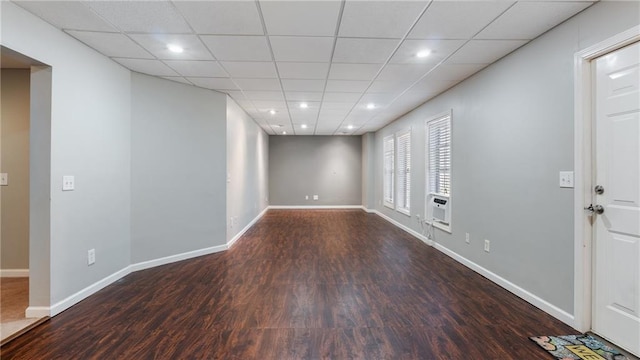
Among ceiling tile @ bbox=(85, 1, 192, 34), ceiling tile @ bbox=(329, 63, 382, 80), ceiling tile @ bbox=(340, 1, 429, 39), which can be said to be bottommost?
ceiling tile @ bbox=(85, 1, 192, 34)

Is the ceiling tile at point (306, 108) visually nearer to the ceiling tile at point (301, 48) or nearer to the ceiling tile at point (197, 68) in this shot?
the ceiling tile at point (197, 68)

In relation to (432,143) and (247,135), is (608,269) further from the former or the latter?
(247,135)

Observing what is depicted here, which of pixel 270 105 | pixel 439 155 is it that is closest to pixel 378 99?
pixel 439 155

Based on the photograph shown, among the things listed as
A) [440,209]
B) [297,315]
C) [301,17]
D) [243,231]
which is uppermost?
[301,17]

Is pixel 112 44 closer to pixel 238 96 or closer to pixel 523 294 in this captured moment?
pixel 238 96

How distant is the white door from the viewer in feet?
5.70

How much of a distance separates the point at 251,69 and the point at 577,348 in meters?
3.78

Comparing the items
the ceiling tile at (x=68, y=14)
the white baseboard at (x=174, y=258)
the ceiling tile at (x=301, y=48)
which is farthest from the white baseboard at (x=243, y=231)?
the ceiling tile at (x=68, y=14)

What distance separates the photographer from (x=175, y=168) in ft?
11.7

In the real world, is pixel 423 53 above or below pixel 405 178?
above

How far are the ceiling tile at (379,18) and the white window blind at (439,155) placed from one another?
2.09 meters

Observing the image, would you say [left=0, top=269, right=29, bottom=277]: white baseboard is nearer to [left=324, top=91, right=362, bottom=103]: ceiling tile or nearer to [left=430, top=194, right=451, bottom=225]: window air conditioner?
[left=324, top=91, right=362, bottom=103]: ceiling tile

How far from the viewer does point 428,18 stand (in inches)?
82.5

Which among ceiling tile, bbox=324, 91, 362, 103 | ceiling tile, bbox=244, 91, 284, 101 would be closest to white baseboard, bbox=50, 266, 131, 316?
ceiling tile, bbox=244, 91, 284, 101
